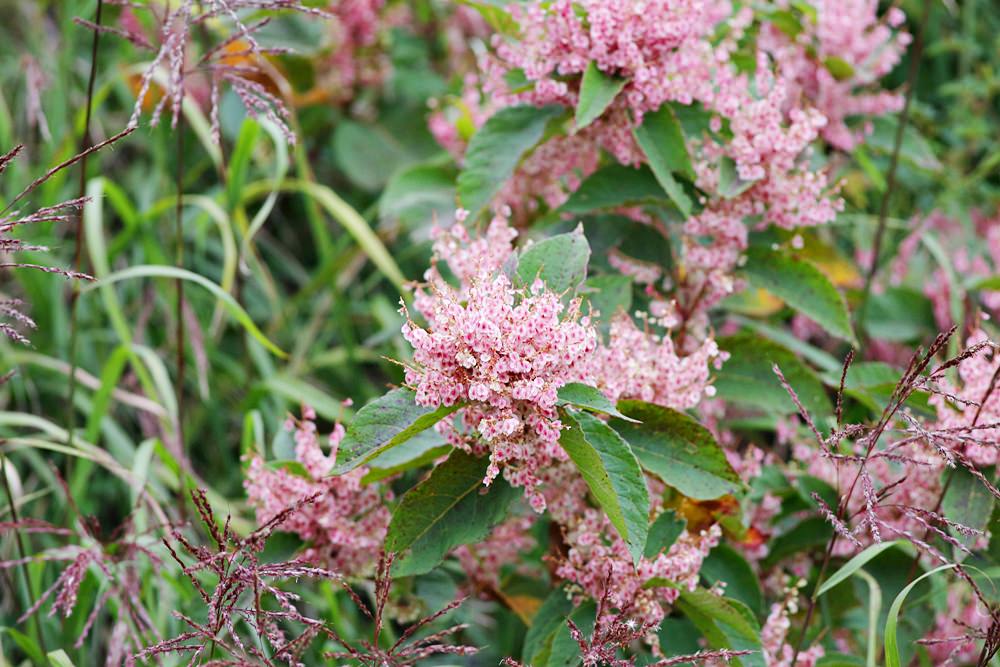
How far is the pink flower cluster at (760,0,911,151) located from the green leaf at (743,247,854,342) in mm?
461

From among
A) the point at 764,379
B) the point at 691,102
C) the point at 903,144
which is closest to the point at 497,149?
the point at 691,102

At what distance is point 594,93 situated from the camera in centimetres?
139

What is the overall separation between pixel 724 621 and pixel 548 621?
0.74 ft

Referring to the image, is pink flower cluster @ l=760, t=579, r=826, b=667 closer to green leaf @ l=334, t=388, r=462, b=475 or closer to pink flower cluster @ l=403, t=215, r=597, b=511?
pink flower cluster @ l=403, t=215, r=597, b=511

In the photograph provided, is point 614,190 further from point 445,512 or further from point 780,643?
point 780,643

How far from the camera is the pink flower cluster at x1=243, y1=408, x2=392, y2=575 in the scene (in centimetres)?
133

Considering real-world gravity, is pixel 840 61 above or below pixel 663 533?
above

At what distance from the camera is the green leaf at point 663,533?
4.21ft

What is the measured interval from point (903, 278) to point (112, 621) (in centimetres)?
184

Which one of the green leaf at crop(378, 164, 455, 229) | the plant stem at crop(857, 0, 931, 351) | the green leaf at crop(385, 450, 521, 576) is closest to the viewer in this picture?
the green leaf at crop(385, 450, 521, 576)

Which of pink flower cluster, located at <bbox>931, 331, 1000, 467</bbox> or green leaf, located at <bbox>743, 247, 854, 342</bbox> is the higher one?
green leaf, located at <bbox>743, 247, 854, 342</bbox>

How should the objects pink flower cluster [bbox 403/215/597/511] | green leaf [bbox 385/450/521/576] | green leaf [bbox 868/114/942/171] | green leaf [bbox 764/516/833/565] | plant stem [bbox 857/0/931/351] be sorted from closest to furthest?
pink flower cluster [bbox 403/215/597/511]
green leaf [bbox 385/450/521/576]
green leaf [bbox 764/516/833/565]
plant stem [bbox 857/0/931/351]
green leaf [bbox 868/114/942/171]

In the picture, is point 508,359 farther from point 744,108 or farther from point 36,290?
point 36,290

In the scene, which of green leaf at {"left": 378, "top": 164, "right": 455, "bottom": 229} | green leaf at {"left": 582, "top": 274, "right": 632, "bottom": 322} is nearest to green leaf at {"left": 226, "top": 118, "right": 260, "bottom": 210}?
green leaf at {"left": 378, "top": 164, "right": 455, "bottom": 229}
